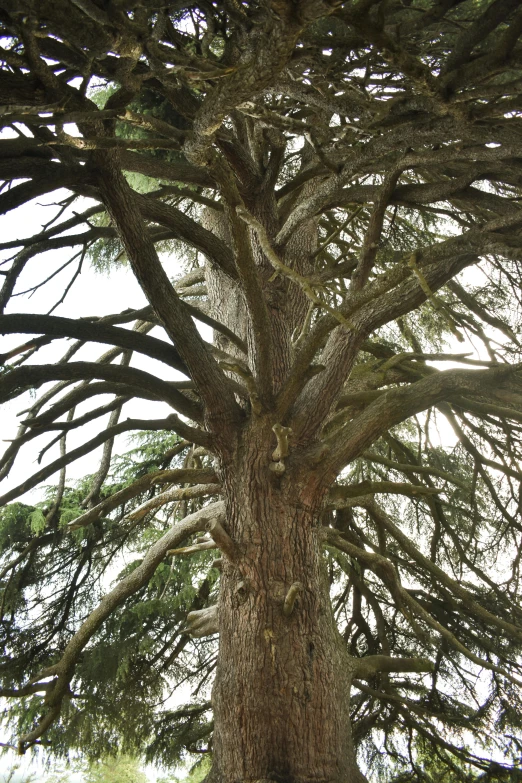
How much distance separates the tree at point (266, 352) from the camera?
2.11 m

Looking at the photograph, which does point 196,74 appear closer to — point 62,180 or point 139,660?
point 62,180

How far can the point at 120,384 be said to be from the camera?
3.15 meters

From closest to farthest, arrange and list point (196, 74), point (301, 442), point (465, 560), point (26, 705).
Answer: point (196, 74), point (301, 442), point (465, 560), point (26, 705)

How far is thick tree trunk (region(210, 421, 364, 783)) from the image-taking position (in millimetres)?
2646

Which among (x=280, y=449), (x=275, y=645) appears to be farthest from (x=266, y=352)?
(x=275, y=645)

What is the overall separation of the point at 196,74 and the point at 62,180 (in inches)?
38.4

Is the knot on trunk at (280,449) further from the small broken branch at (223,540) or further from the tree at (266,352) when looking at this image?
the small broken branch at (223,540)

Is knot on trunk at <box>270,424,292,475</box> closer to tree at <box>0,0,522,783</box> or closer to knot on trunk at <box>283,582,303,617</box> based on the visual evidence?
tree at <box>0,0,522,783</box>

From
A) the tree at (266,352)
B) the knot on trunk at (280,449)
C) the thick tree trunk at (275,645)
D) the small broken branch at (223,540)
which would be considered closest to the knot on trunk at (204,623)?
the tree at (266,352)

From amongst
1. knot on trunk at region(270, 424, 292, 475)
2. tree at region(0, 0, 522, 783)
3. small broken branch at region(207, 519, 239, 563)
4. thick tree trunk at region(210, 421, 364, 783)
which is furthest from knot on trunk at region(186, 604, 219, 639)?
knot on trunk at region(270, 424, 292, 475)

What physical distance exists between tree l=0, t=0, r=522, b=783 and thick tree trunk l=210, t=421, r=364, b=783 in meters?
0.01

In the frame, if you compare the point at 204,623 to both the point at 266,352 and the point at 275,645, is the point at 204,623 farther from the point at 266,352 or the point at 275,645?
the point at 266,352

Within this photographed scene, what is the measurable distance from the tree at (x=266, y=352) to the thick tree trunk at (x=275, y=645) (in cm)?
1

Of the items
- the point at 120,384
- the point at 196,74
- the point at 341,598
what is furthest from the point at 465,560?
the point at 196,74
